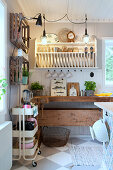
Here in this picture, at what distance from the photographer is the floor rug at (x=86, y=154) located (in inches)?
95.9

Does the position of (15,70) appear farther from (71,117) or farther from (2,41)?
(71,117)

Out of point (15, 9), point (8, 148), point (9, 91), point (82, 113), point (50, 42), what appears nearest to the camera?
point (8, 148)

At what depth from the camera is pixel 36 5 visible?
10.1 ft

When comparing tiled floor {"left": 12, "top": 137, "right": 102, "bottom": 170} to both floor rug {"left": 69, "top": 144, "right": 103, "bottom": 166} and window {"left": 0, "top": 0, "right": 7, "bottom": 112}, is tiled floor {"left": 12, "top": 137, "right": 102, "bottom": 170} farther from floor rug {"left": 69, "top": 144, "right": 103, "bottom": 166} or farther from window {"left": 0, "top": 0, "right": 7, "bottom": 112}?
window {"left": 0, "top": 0, "right": 7, "bottom": 112}

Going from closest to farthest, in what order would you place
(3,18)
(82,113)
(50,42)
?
(3,18) < (82,113) < (50,42)

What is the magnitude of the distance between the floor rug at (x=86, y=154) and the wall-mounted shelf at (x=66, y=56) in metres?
1.62

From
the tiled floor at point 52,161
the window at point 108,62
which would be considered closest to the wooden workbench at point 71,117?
the tiled floor at point 52,161

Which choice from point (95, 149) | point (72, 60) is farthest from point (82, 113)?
point (72, 60)

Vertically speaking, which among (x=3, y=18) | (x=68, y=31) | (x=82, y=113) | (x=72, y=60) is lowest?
(x=82, y=113)

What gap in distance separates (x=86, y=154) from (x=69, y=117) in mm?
725

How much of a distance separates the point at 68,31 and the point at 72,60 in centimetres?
65

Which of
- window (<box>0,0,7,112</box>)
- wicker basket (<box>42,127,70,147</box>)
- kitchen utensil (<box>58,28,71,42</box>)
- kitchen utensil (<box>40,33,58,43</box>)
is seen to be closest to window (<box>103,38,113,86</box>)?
kitchen utensil (<box>58,28,71,42</box>)

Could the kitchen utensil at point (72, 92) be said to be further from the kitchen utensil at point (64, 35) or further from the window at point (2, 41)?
the window at point (2, 41)

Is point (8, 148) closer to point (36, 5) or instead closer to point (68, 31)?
point (36, 5)
